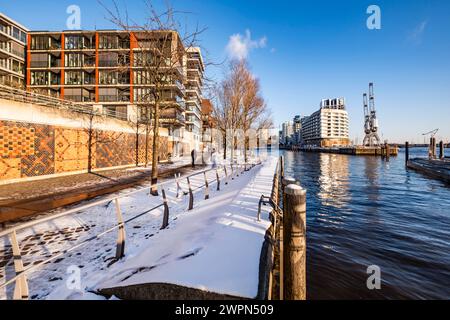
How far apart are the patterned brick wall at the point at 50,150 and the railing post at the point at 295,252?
56.4 ft

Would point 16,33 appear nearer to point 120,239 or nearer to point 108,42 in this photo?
point 108,42

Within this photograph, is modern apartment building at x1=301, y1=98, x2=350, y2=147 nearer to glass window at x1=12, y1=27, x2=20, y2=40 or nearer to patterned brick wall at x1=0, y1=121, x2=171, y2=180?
patterned brick wall at x1=0, y1=121, x2=171, y2=180

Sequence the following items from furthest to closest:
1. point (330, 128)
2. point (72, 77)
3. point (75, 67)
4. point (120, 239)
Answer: point (330, 128) < point (72, 77) < point (75, 67) < point (120, 239)

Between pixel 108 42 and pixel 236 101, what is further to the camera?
pixel 108 42

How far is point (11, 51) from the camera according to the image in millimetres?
40906

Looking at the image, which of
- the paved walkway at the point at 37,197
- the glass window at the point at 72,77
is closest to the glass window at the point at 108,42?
the glass window at the point at 72,77

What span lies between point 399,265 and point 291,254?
529 cm

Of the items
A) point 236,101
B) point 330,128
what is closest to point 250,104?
point 236,101

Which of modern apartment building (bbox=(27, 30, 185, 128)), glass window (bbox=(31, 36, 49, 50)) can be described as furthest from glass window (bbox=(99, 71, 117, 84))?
glass window (bbox=(31, 36, 49, 50))

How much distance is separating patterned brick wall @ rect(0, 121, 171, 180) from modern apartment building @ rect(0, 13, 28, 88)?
3774 cm

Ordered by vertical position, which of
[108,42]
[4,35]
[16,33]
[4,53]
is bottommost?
[4,53]

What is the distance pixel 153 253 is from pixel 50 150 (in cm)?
1631

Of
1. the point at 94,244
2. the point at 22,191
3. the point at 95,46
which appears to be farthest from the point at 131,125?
the point at 95,46

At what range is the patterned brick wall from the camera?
12.6 metres
